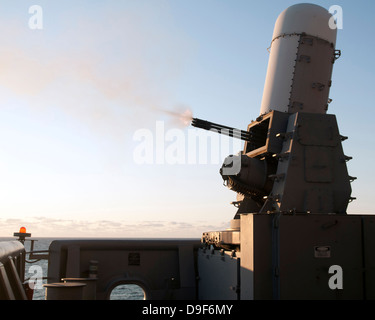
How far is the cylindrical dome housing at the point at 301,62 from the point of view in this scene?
11492 mm

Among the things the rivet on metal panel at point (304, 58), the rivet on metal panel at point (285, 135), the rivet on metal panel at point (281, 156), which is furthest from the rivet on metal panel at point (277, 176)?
the rivet on metal panel at point (304, 58)

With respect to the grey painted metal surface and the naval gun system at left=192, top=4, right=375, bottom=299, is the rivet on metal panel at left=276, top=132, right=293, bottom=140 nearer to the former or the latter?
the naval gun system at left=192, top=4, right=375, bottom=299

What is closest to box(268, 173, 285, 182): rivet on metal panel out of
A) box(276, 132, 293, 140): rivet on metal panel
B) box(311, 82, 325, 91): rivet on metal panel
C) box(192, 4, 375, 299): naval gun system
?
box(192, 4, 375, 299): naval gun system

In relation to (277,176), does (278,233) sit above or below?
below

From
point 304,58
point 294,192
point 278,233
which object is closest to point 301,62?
point 304,58

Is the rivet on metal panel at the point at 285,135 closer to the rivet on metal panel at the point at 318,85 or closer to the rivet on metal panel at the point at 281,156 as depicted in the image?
the rivet on metal panel at the point at 281,156

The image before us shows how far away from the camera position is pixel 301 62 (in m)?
11.6

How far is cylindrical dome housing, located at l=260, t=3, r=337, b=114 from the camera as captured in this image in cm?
1149

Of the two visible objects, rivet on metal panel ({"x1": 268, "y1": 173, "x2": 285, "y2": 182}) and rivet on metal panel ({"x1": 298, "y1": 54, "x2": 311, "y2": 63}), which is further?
rivet on metal panel ({"x1": 298, "y1": 54, "x2": 311, "y2": 63})

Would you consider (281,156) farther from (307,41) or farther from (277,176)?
(307,41)

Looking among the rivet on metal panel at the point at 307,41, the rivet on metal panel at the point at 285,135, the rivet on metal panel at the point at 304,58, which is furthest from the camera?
the rivet on metal panel at the point at 307,41
